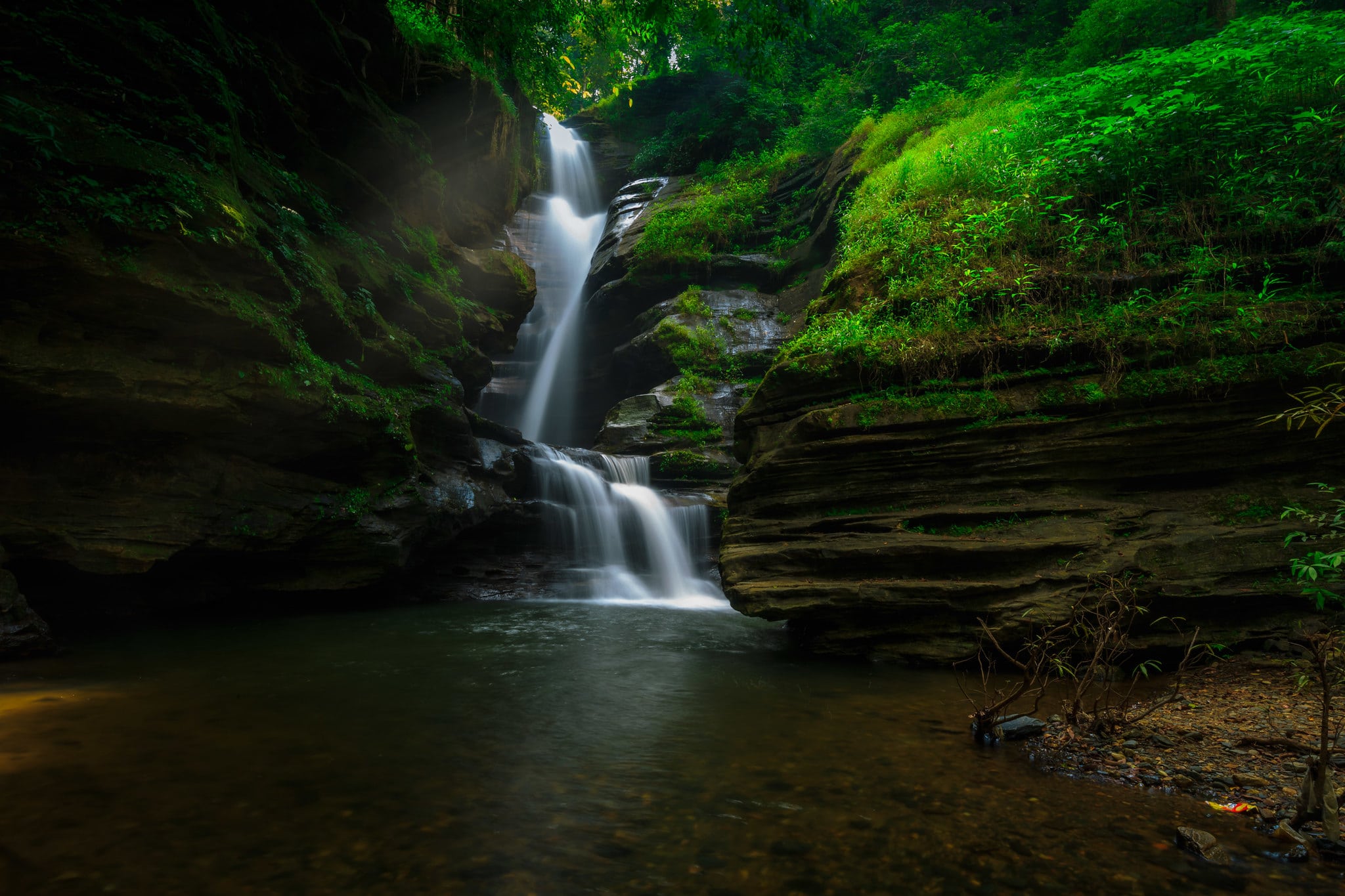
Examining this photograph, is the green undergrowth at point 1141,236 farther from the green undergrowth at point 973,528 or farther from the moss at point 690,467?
the moss at point 690,467

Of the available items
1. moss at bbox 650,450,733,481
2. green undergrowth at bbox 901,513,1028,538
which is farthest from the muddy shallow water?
moss at bbox 650,450,733,481

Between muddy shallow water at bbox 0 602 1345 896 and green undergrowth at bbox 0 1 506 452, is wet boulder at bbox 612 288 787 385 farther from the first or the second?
muddy shallow water at bbox 0 602 1345 896

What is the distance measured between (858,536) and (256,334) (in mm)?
7605

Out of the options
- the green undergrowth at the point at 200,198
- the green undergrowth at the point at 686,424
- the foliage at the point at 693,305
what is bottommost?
the green undergrowth at the point at 686,424

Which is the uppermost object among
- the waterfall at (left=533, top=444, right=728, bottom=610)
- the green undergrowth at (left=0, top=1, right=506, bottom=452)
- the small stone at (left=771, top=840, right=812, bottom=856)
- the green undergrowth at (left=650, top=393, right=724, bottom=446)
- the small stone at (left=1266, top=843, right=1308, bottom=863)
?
the green undergrowth at (left=0, top=1, right=506, bottom=452)

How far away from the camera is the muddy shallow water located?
2.66 metres

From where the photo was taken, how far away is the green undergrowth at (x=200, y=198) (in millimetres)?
5883

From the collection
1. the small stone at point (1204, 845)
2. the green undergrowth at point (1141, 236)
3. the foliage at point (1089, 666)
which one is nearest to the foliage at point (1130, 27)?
the green undergrowth at point (1141, 236)

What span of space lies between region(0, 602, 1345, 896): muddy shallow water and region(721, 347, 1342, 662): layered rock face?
0.91m

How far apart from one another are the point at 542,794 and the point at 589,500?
9811mm

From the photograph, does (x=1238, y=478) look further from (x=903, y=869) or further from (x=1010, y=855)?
(x=903, y=869)

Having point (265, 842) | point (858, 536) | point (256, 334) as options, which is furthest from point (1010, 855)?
point (256, 334)

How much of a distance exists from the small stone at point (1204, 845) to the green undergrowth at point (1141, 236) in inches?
185

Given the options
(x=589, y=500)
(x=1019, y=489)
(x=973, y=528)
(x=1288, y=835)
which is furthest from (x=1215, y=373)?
(x=589, y=500)
